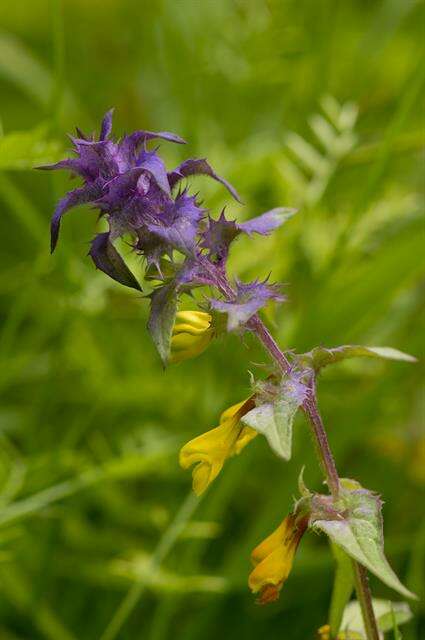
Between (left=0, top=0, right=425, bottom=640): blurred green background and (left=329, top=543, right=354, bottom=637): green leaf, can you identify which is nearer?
(left=329, top=543, right=354, bottom=637): green leaf

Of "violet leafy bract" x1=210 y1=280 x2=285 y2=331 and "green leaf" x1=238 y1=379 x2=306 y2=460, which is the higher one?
"violet leafy bract" x1=210 y1=280 x2=285 y2=331

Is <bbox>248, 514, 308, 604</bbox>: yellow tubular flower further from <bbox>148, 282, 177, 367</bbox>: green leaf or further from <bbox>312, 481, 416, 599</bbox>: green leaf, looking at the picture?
<bbox>148, 282, 177, 367</bbox>: green leaf

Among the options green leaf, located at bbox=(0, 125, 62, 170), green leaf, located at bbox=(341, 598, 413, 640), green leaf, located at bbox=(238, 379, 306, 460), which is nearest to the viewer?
green leaf, located at bbox=(238, 379, 306, 460)

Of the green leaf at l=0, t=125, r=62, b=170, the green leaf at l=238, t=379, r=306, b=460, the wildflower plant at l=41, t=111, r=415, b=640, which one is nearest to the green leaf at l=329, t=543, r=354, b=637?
the wildflower plant at l=41, t=111, r=415, b=640

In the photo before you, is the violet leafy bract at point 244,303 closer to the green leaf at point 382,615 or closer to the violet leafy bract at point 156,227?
the violet leafy bract at point 156,227

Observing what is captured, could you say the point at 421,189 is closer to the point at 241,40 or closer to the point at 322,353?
the point at 241,40

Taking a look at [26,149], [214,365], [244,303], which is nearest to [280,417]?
[244,303]

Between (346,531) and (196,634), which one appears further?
(196,634)

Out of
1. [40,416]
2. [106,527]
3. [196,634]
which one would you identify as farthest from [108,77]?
[196,634]
